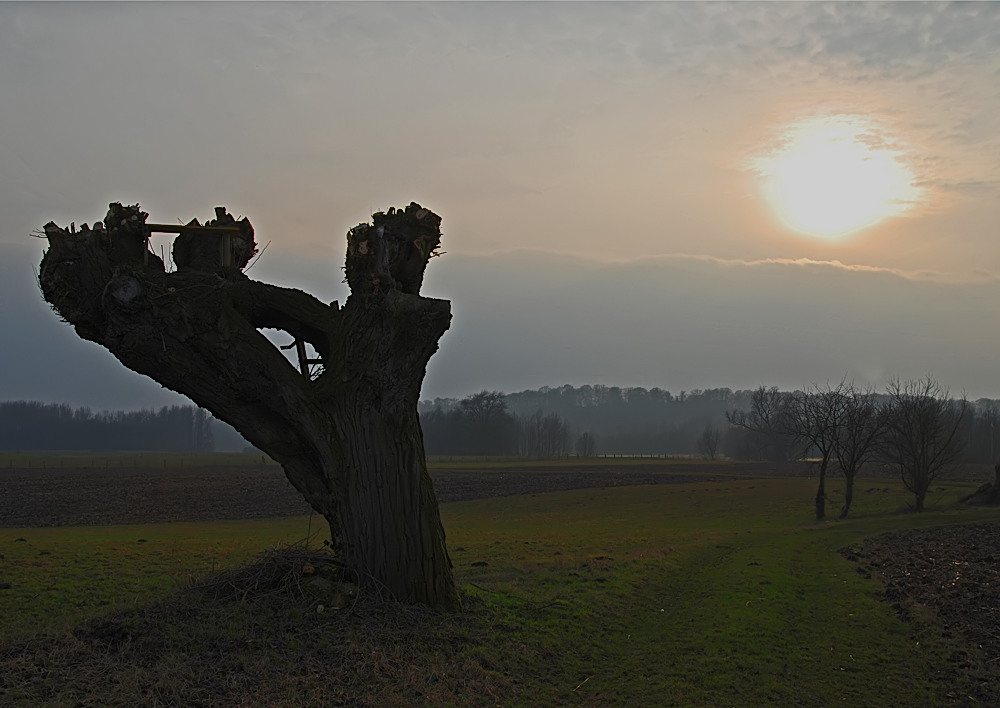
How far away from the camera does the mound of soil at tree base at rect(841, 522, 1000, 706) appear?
10.4m

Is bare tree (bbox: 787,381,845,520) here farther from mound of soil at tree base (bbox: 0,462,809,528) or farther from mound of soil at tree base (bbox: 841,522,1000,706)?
mound of soil at tree base (bbox: 0,462,809,528)

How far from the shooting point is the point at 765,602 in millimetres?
15336

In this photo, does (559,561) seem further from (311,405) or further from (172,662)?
(172,662)

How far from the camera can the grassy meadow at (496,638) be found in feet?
27.8

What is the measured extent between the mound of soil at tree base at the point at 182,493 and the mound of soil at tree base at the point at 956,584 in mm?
31803

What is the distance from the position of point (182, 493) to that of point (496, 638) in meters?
50.9

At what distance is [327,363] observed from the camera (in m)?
12.4

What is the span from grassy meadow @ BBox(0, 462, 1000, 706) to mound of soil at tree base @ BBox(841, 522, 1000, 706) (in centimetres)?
31

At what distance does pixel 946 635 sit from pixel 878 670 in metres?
2.65

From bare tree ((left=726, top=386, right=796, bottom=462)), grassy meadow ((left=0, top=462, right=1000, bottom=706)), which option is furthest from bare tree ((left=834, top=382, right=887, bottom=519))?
bare tree ((left=726, top=386, right=796, bottom=462))

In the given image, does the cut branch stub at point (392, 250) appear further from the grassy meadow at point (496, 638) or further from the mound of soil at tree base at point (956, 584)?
the mound of soil at tree base at point (956, 584)

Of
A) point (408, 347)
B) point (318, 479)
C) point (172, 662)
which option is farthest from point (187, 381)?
point (172, 662)

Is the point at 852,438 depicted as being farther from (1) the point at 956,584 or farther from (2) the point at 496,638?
(2) the point at 496,638

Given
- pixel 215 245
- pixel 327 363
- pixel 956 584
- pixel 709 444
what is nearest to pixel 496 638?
pixel 327 363
